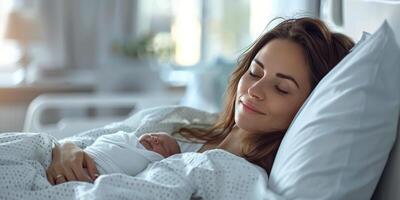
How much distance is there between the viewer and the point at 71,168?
47.4 inches

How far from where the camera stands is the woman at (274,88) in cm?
123

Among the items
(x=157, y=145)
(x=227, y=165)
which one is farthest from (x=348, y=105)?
(x=157, y=145)

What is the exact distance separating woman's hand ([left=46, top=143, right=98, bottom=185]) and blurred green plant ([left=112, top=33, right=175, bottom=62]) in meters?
2.23

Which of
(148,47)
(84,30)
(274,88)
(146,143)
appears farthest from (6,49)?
(274,88)

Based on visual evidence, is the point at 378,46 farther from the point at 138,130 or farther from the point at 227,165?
the point at 138,130

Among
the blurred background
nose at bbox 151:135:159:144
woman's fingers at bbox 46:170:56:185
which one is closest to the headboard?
nose at bbox 151:135:159:144

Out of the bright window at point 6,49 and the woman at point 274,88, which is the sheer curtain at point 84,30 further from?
the woman at point 274,88

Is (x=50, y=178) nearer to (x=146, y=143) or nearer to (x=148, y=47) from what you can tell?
(x=146, y=143)

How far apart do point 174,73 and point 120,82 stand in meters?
0.46

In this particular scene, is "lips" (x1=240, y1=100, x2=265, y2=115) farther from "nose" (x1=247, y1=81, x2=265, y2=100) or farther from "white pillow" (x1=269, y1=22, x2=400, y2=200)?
"white pillow" (x1=269, y1=22, x2=400, y2=200)

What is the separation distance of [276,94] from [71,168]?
0.40 metres

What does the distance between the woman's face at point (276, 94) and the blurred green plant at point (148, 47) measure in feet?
7.39

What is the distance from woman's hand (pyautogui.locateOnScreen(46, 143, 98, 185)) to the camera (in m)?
1.19

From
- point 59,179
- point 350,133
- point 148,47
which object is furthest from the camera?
point 148,47
